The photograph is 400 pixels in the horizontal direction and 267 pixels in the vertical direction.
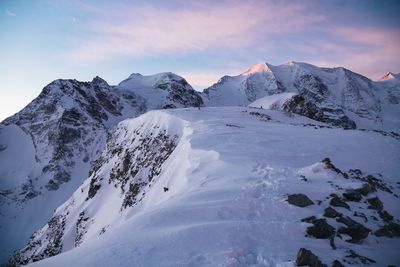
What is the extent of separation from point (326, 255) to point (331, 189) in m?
4.16

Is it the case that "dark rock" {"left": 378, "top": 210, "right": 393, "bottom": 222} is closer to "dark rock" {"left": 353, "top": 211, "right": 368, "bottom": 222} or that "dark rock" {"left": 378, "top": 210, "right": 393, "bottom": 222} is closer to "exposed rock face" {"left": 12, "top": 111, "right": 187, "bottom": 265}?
"dark rock" {"left": 353, "top": 211, "right": 368, "bottom": 222}

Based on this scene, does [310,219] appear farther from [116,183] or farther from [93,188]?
[93,188]

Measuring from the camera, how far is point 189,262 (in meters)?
7.50

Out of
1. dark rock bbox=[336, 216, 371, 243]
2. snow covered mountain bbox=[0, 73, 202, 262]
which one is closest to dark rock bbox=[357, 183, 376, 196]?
dark rock bbox=[336, 216, 371, 243]

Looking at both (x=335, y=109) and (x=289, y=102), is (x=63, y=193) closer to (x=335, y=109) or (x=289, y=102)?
(x=289, y=102)

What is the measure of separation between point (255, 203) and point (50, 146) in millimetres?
90297

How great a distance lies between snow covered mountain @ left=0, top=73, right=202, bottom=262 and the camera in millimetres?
74500

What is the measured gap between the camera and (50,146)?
91.0m

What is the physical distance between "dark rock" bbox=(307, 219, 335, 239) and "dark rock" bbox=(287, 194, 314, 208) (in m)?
1.32

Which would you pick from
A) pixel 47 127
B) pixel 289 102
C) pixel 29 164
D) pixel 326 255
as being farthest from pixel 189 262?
pixel 47 127

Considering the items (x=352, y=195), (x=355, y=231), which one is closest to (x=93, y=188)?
(x=352, y=195)

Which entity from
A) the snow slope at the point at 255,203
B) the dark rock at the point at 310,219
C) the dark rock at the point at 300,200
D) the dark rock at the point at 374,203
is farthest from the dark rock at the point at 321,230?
the dark rock at the point at 374,203

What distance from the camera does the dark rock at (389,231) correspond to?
31.5ft

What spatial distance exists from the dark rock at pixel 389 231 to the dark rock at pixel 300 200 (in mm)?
1985
